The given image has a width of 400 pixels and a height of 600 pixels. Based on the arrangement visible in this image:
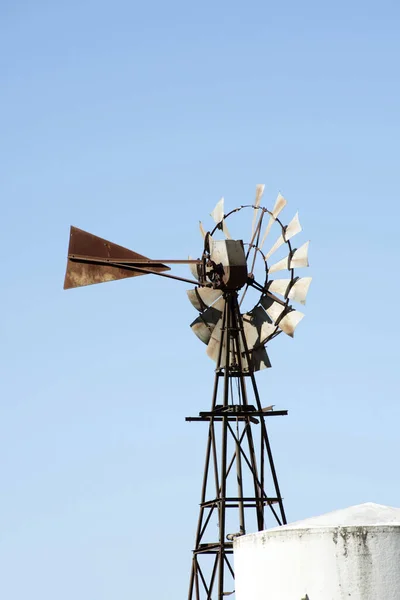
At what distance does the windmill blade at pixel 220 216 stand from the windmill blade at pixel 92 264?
170cm

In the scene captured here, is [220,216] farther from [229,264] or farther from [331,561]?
[331,561]

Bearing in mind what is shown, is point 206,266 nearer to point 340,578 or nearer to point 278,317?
point 278,317

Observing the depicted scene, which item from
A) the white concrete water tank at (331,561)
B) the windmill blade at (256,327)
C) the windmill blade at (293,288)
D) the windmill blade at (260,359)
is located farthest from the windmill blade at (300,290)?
the white concrete water tank at (331,561)

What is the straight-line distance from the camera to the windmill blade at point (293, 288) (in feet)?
109

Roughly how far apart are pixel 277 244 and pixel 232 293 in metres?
1.52

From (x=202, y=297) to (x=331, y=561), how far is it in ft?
27.5

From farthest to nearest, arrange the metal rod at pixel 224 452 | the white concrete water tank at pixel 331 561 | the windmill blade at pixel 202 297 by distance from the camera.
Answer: the windmill blade at pixel 202 297, the metal rod at pixel 224 452, the white concrete water tank at pixel 331 561

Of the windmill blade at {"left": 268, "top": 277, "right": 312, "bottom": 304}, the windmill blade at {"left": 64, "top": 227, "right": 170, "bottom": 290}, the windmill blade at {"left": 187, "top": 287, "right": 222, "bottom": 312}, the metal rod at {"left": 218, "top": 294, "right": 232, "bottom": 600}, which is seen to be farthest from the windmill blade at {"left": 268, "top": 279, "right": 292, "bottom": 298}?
the windmill blade at {"left": 64, "top": 227, "right": 170, "bottom": 290}

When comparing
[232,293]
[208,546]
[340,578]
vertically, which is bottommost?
[340,578]

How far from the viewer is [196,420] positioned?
3372 cm

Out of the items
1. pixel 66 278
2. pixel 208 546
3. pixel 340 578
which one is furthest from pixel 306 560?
pixel 66 278

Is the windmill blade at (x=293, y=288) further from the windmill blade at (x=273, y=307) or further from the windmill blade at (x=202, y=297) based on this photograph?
the windmill blade at (x=202, y=297)

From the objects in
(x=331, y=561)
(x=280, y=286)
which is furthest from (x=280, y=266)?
(x=331, y=561)

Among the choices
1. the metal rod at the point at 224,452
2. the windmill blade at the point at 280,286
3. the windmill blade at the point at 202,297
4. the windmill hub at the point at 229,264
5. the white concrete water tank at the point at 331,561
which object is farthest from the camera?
the windmill blade at the point at 202,297
